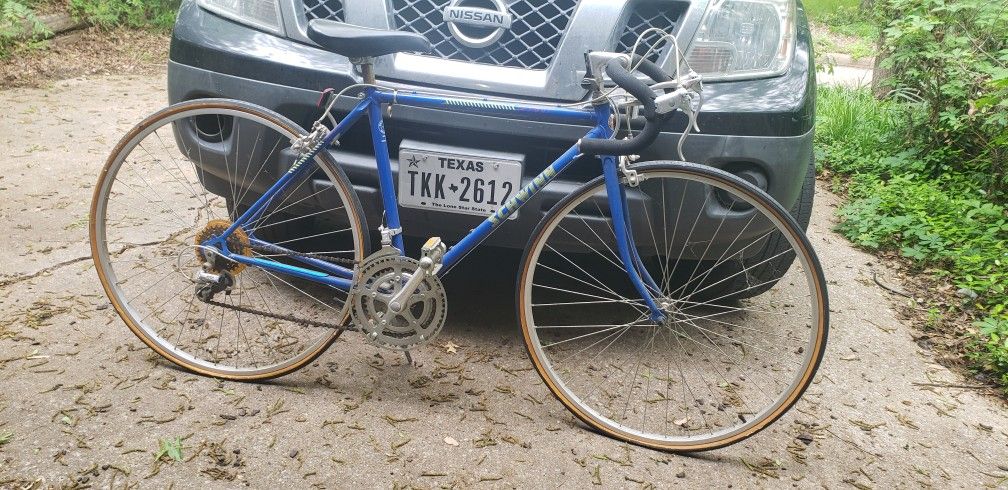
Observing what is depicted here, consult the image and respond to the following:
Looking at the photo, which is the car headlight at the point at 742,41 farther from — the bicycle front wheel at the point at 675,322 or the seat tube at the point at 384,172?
the seat tube at the point at 384,172

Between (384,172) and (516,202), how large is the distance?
43cm

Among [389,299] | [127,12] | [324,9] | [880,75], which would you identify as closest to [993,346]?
[389,299]

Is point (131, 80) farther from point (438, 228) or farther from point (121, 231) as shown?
point (438, 228)

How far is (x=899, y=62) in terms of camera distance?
18.4ft

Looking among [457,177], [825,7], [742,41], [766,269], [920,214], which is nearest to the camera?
[457,177]

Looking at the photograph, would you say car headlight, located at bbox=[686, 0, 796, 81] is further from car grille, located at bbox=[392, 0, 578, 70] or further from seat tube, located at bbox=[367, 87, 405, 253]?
seat tube, located at bbox=[367, 87, 405, 253]

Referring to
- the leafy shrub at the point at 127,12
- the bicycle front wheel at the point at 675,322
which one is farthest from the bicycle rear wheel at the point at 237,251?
the leafy shrub at the point at 127,12

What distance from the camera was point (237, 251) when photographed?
8.76ft

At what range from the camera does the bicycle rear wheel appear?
2588mm

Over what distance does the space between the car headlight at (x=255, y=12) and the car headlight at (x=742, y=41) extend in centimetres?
143

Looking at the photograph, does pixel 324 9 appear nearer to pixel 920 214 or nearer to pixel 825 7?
pixel 920 214

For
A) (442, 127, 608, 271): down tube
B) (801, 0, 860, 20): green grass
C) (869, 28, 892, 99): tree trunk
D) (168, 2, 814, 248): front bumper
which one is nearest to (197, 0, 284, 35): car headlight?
(168, 2, 814, 248): front bumper

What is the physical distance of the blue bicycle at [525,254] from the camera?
7.69 feet

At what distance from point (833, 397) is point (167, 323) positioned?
8.03ft
